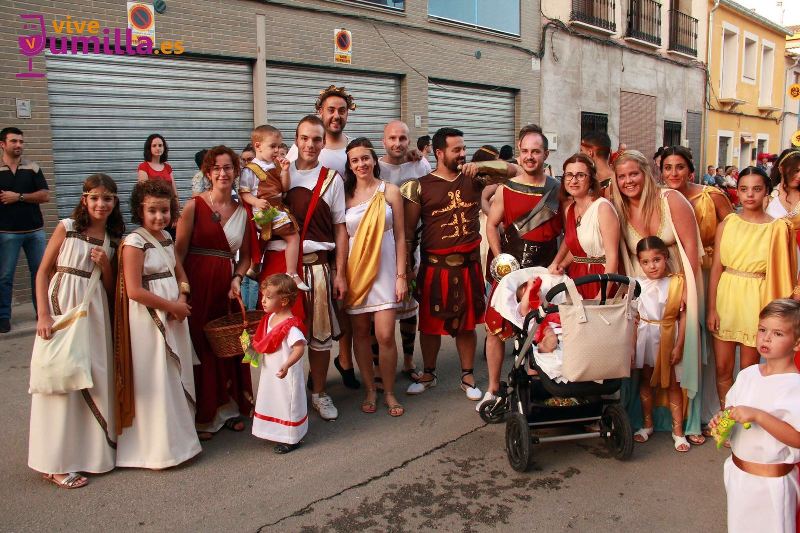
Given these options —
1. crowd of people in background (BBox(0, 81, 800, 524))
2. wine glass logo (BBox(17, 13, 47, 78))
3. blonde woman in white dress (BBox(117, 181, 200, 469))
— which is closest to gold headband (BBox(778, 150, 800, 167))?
crowd of people in background (BBox(0, 81, 800, 524))

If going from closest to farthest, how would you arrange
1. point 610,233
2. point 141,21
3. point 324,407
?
point 610,233 < point 324,407 < point 141,21

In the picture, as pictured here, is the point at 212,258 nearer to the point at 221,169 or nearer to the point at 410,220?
the point at 221,169

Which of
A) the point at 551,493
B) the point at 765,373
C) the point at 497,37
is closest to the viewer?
the point at 765,373

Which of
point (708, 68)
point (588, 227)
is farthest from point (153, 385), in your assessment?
point (708, 68)

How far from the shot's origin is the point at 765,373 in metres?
2.91

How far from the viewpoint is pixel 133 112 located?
9.15 meters

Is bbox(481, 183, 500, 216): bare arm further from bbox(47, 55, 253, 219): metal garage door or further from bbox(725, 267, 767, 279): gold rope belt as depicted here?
bbox(47, 55, 253, 219): metal garage door

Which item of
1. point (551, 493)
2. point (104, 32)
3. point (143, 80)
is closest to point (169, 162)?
point (143, 80)

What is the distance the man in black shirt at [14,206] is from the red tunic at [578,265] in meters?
5.55

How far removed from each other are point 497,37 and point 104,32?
8.66m

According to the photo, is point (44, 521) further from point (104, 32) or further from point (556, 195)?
point (104, 32)

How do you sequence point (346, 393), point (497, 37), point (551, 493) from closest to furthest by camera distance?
point (551, 493) → point (346, 393) → point (497, 37)

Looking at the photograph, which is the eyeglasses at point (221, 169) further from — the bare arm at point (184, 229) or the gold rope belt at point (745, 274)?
the gold rope belt at point (745, 274)

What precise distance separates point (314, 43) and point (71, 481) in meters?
8.78
